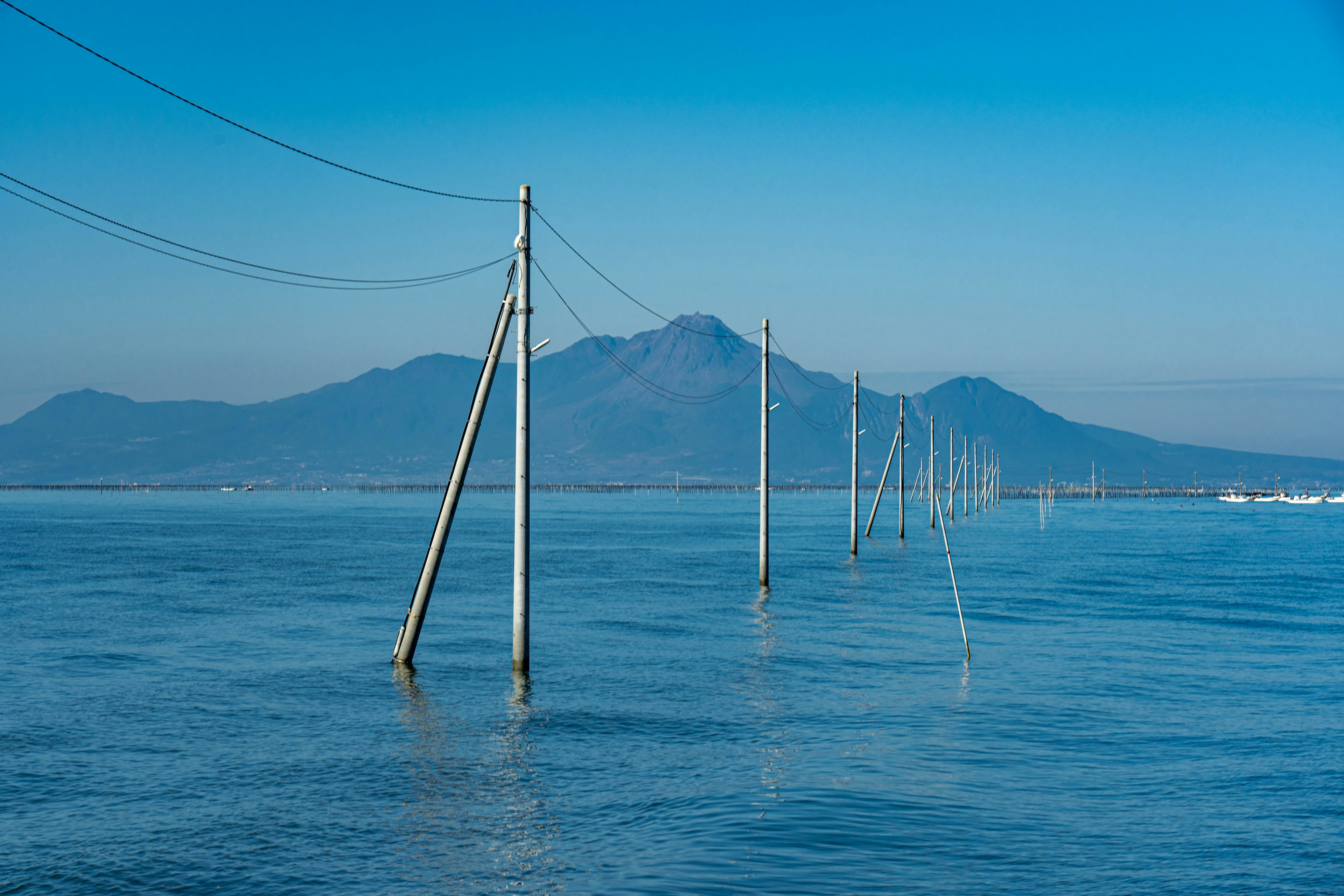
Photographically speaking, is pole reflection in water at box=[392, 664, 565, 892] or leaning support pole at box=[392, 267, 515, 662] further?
leaning support pole at box=[392, 267, 515, 662]

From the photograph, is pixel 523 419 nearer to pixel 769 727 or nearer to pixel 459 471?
pixel 459 471

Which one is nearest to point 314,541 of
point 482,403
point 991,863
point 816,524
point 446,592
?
point 446,592

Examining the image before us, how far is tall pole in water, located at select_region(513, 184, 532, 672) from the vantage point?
2125 centimetres

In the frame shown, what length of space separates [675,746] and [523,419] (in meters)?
7.30

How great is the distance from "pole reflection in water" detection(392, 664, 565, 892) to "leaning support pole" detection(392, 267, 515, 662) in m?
3.33

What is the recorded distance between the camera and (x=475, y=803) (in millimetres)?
14195

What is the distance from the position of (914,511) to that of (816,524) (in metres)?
34.1

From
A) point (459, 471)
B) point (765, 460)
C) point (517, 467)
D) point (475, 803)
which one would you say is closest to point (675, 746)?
point (475, 803)

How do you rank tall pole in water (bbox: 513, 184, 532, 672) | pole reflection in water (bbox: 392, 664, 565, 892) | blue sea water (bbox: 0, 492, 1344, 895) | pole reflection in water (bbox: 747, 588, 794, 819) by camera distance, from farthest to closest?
tall pole in water (bbox: 513, 184, 532, 672) < pole reflection in water (bbox: 747, 588, 794, 819) < blue sea water (bbox: 0, 492, 1344, 895) < pole reflection in water (bbox: 392, 664, 565, 892)

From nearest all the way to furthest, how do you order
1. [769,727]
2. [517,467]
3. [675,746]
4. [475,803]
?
[475,803], [675,746], [769,727], [517,467]

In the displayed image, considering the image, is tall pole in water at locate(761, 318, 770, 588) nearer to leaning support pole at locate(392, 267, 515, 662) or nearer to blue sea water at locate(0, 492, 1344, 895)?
blue sea water at locate(0, 492, 1344, 895)

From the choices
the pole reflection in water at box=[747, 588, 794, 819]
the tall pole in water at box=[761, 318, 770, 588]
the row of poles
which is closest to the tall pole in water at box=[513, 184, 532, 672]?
the row of poles

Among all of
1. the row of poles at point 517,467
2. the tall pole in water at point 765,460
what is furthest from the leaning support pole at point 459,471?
the tall pole in water at point 765,460

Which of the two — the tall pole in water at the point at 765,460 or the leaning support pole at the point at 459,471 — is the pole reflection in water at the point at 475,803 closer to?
the leaning support pole at the point at 459,471
